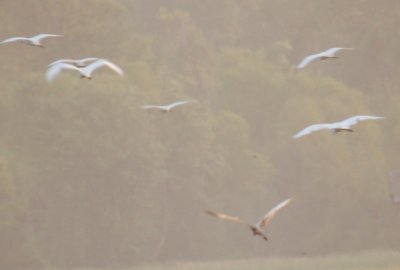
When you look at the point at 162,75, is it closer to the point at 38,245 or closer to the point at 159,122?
the point at 159,122

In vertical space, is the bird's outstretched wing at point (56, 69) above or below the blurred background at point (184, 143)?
below

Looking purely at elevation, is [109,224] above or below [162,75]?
below

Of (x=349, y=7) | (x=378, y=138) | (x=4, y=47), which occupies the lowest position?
(x=378, y=138)

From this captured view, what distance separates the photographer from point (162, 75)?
56.8 metres

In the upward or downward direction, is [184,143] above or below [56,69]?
above

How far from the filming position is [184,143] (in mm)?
50406

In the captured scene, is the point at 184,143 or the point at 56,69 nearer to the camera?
the point at 56,69

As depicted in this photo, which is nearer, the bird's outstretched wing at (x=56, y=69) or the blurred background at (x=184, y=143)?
the bird's outstretched wing at (x=56, y=69)

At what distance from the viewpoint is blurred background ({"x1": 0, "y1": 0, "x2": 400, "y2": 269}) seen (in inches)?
1880

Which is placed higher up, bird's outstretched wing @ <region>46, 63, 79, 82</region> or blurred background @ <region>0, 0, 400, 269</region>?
blurred background @ <region>0, 0, 400, 269</region>

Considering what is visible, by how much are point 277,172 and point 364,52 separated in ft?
35.4

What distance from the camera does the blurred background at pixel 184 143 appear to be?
4775 cm

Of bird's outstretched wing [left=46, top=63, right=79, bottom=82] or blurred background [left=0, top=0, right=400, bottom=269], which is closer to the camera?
bird's outstretched wing [left=46, top=63, right=79, bottom=82]

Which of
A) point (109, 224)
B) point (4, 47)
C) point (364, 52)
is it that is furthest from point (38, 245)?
point (364, 52)
